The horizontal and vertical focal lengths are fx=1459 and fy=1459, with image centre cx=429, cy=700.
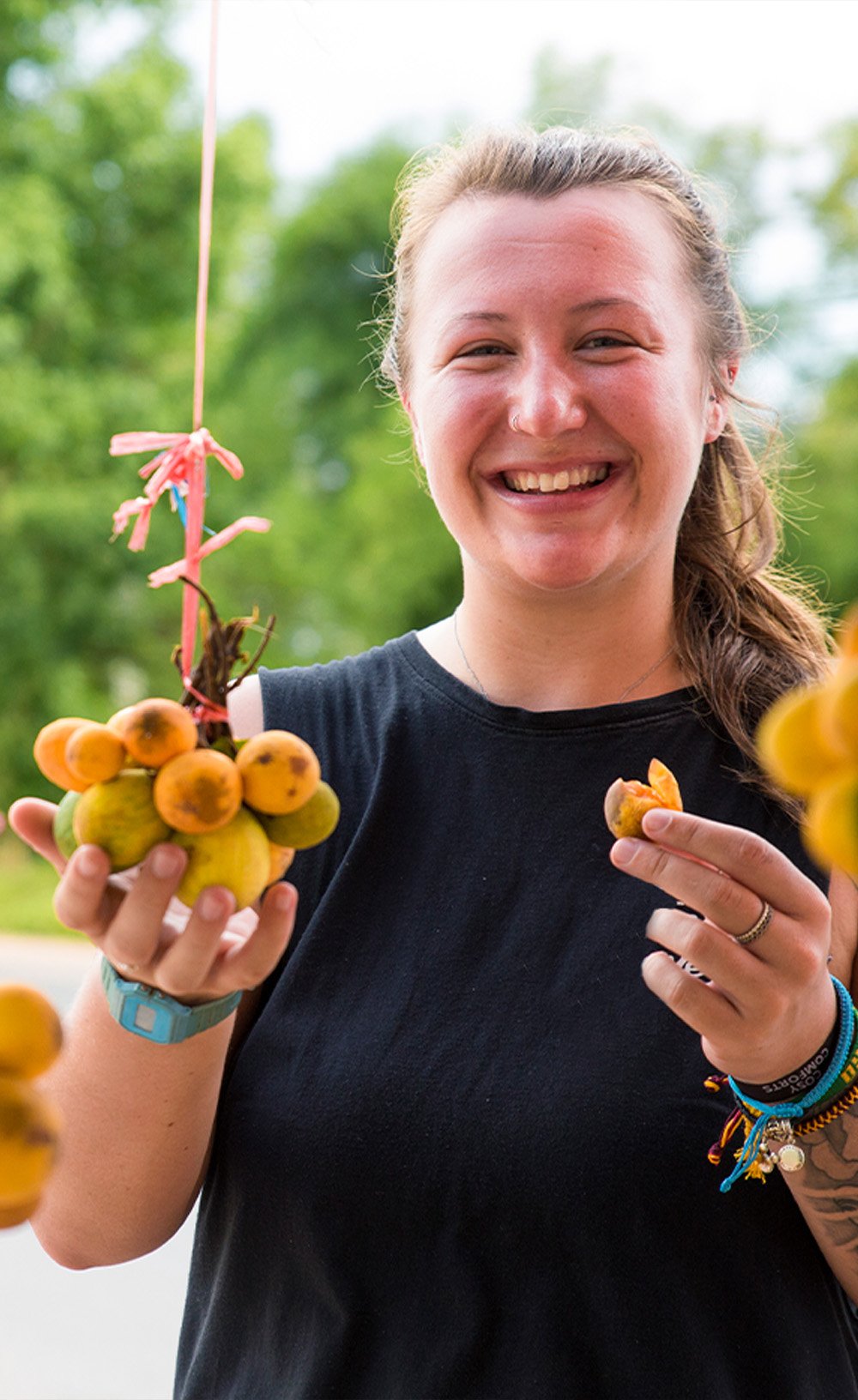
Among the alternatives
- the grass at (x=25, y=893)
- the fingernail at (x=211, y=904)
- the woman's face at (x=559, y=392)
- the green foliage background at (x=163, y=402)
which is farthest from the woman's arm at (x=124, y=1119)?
the grass at (x=25, y=893)

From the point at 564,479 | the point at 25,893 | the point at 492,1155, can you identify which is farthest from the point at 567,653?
the point at 25,893

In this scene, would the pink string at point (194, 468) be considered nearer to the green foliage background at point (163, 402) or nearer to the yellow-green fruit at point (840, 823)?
the yellow-green fruit at point (840, 823)

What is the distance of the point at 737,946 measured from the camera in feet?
3.51

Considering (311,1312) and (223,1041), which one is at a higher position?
(223,1041)

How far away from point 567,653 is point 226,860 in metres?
0.70

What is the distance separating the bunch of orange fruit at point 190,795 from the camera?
37.5 inches

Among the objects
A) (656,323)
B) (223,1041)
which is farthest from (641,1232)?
(656,323)

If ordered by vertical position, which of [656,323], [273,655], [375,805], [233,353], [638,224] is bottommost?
[273,655]

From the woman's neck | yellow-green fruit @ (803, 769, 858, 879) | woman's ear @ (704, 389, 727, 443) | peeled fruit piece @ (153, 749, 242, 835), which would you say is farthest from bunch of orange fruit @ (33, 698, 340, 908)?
woman's ear @ (704, 389, 727, 443)

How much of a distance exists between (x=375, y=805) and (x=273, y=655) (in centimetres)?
926

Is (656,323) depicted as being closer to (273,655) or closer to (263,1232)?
(263,1232)

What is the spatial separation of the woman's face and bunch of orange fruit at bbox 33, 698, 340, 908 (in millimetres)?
532

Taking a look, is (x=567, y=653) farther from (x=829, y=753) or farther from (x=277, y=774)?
(x=829, y=753)

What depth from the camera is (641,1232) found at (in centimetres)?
132
